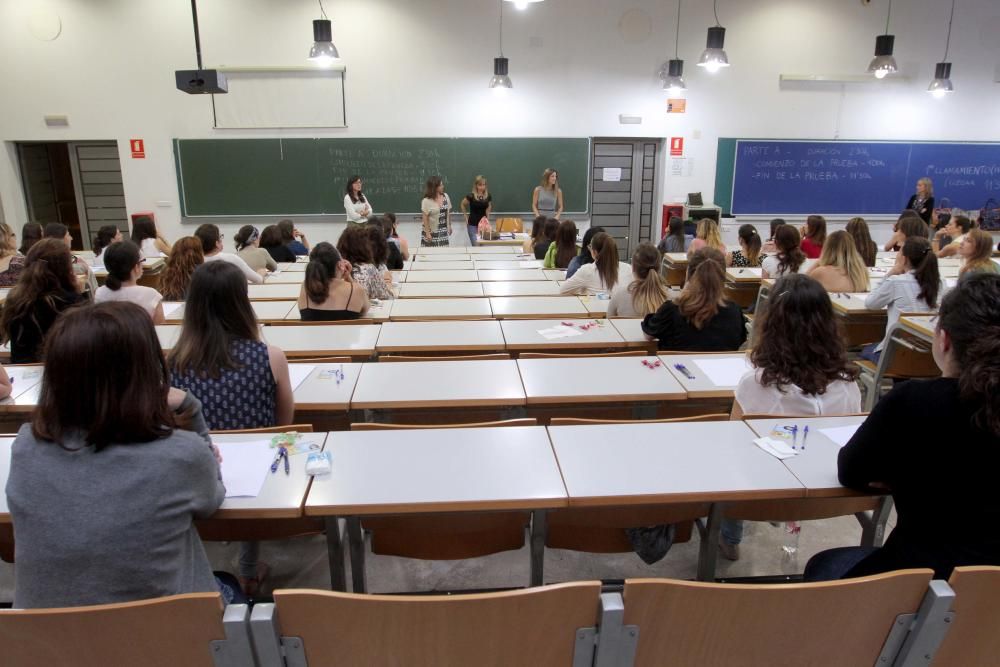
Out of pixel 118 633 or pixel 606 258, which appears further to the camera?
pixel 606 258

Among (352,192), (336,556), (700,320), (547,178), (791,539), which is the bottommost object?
(791,539)

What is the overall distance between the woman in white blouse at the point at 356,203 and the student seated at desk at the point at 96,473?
720cm

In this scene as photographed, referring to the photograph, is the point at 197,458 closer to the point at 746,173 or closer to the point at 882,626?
the point at 882,626

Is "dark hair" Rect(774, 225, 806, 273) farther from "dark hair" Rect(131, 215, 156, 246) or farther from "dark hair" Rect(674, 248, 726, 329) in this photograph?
"dark hair" Rect(131, 215, 156, 246)

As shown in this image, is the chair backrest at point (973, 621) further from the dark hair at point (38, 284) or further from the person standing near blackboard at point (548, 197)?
the person standing near blackboard at point (548, 197)

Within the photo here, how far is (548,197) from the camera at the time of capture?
922cm

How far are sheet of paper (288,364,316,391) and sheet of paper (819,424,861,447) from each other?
199 cm

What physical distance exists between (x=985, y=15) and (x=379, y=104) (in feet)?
28.0

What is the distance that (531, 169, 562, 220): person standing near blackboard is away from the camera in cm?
914

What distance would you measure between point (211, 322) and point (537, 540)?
1.34 metres

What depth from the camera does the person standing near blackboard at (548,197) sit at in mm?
9140

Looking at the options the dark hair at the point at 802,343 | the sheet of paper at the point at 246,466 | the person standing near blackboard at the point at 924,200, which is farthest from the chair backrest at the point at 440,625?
the person standing near blackboard at the point at 924,200

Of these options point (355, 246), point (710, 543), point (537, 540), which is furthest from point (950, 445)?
point (355, 246)

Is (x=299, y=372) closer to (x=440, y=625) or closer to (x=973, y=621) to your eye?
(x=440, y=625)
